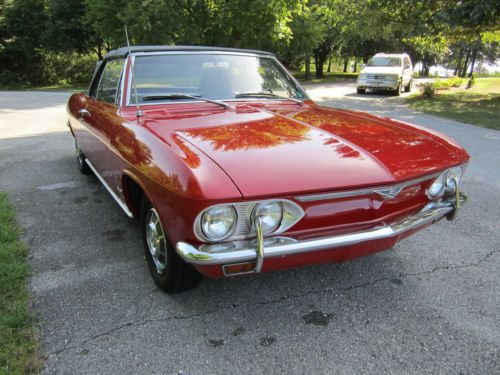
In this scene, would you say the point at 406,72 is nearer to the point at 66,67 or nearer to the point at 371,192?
the point at 371,192

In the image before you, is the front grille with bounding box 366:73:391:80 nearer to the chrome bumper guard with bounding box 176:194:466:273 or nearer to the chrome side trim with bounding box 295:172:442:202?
the chrome side trim with bounding box 295:172:442:202

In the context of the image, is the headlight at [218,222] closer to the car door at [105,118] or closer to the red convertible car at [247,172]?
the red convertible car at [247,172]

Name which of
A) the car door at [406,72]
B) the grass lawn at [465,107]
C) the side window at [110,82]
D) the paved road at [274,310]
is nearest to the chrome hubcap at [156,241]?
the paved road at [274,310]

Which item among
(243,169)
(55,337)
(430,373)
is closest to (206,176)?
(243,169)

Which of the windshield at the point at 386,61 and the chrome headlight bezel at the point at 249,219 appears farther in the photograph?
the windshield at the point at 386,61

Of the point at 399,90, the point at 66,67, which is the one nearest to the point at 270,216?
the point at 399,90

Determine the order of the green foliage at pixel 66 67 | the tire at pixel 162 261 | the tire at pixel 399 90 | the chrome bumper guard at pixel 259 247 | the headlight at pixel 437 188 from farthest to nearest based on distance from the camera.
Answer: the green foliage at pixel 66 67 < the tire at pixel 399 90 < the headlight at pixel 437 188 < the tire at pixel 162 261 < the chrome bumper guard at pixel 259 247

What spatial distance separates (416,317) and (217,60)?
Result: 8.28 feet

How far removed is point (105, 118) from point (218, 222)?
6.18 ft

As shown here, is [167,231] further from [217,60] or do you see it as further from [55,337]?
[217,60]

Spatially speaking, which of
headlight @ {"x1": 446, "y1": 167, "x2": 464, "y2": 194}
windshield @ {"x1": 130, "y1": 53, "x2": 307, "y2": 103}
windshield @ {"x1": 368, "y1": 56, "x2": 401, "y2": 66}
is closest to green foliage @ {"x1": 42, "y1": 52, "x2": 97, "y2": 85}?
windshield @ {"x1": 368, "y1": 56, "x2": 401, "y2": 66}

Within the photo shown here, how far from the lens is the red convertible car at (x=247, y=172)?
1961 mm

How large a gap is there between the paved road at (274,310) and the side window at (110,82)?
3.76 feet

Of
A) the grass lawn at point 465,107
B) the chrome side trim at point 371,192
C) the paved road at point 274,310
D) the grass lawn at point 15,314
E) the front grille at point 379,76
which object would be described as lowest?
the grass lawn at point 465,107
